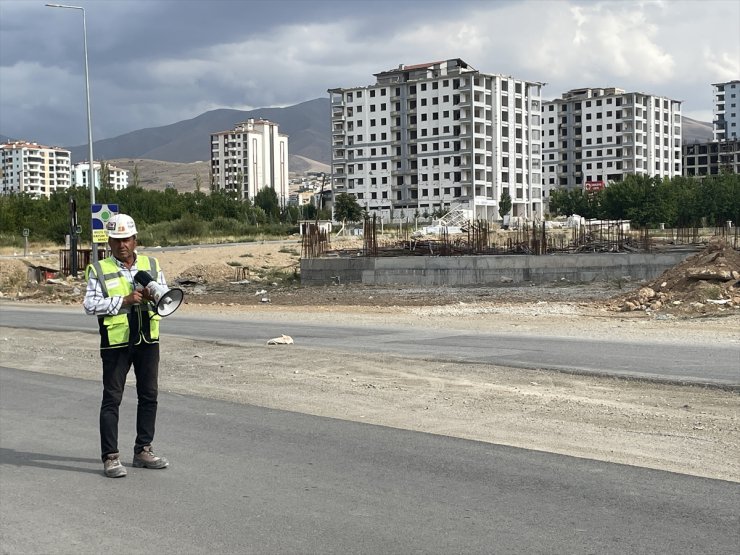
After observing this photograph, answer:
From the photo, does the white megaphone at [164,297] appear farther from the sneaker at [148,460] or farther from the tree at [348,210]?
the tree at [348,210]

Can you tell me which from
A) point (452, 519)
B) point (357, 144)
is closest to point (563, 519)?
point (452, 519)

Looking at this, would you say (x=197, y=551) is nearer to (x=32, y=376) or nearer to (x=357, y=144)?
(x=32, y=376)

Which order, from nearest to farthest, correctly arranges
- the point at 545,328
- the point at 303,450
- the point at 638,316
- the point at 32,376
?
the point at 303,450, the point at 32,376, the point at 545,328, the point at 638,316

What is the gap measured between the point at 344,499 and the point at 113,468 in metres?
1.97

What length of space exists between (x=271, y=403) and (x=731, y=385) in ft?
18.2

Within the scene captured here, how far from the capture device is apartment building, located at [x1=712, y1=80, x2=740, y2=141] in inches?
7756

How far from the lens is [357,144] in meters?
140

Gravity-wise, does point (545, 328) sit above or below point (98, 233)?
below

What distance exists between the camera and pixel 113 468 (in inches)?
284

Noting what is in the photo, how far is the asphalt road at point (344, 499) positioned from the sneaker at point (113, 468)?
8 cm

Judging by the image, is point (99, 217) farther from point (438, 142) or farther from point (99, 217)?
point (438, 142)

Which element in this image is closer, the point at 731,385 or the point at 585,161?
the point at 731,385

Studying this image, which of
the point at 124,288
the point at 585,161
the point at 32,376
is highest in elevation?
the point at 585,161

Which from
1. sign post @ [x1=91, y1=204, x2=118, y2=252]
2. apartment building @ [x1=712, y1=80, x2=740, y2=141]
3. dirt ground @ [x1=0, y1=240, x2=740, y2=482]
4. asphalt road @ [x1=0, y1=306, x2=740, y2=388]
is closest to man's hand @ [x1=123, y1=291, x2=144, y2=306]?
dirt ground @ [x1=0, y1=240, x2=740, y2=482]
